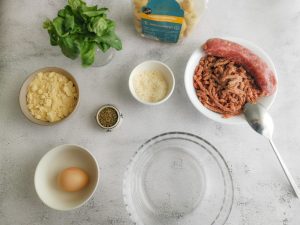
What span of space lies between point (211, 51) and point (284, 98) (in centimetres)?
29

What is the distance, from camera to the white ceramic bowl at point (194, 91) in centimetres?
107

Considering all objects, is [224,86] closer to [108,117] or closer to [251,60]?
[251,60]

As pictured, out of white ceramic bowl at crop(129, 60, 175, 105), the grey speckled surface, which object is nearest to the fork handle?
the grey speckled surface

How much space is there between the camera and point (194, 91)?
110cm

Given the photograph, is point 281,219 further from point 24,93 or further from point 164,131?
point 24,93

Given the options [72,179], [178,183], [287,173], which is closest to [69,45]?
[72,179]

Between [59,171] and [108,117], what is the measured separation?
0.22m

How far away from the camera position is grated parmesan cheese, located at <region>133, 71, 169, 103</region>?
1101 mm

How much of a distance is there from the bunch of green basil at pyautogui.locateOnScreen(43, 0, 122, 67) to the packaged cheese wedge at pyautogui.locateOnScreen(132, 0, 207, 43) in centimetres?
15

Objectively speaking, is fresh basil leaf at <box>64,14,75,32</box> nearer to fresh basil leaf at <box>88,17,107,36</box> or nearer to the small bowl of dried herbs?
fresh basil leaf at <box>88,17,107,36</box>

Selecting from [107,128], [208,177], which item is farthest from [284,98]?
[107,128]

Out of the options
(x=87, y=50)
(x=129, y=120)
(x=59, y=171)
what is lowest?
(x=59, y=171)

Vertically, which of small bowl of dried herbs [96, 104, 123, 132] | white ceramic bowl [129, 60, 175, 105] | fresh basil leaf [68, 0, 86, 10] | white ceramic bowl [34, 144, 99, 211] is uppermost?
fresh basil leaf [68, 0, 86, 10]

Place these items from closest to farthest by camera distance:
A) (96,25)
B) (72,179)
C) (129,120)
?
(96,25) < (72,179) < (129,120)
